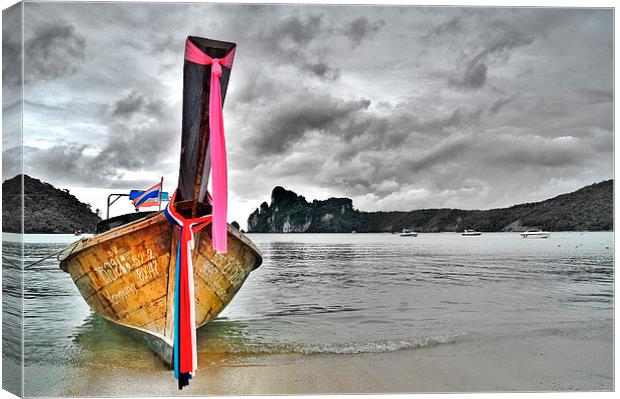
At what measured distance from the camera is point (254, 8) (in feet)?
14.0

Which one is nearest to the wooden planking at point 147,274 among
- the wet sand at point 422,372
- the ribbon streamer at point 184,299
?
the ribbon streamer at point 184,299

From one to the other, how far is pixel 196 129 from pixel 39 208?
1.36 m

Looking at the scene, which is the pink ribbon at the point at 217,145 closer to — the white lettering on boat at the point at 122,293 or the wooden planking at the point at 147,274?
the wooden planking at the point at 147,274

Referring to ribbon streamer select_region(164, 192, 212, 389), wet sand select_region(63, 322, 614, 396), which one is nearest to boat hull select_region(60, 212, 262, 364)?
ribbon streamer select_region(164, 192, 212, 389)

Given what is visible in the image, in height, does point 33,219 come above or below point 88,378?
above

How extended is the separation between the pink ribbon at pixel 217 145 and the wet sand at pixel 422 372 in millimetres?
1392

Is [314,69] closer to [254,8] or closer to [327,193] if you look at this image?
[254,8]

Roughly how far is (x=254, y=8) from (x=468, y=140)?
1.86 metres

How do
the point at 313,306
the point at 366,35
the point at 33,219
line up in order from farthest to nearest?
1. the point at 313,306
2. the point at 366,35
3. the point at 33,219

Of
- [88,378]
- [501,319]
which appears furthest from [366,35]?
Result: [88,378]

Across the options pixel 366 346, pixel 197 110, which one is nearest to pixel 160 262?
pixel 197 110

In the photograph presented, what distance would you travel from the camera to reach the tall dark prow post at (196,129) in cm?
324

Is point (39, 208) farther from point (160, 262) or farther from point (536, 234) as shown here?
point (536, 234)

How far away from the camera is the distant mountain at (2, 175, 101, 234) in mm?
3912
